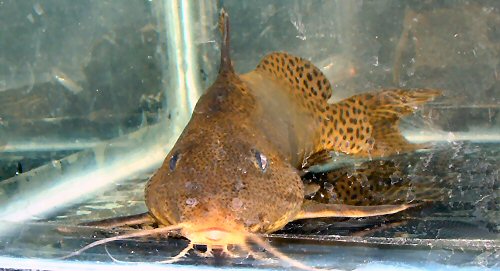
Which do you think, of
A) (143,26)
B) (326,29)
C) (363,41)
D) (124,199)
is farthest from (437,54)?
(124,199)

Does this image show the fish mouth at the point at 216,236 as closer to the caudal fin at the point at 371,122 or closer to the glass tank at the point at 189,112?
the glass tank at the point at 189,112

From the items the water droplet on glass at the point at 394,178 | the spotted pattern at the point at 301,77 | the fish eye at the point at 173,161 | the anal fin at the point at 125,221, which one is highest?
the spotted pattern at the point at 301,77

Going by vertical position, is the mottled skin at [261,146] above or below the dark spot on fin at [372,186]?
above

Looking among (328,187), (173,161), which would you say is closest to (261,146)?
(173,161)

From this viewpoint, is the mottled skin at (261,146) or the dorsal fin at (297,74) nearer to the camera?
the mottled skin at (261,146)

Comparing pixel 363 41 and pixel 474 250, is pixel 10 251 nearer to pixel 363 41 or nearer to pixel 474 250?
pixel 474 250

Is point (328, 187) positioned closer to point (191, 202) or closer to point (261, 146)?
point (261, 146)

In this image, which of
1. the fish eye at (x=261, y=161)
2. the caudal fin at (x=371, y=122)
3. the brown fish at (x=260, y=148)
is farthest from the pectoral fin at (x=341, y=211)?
the caudal fin at (x=371, y=122)
